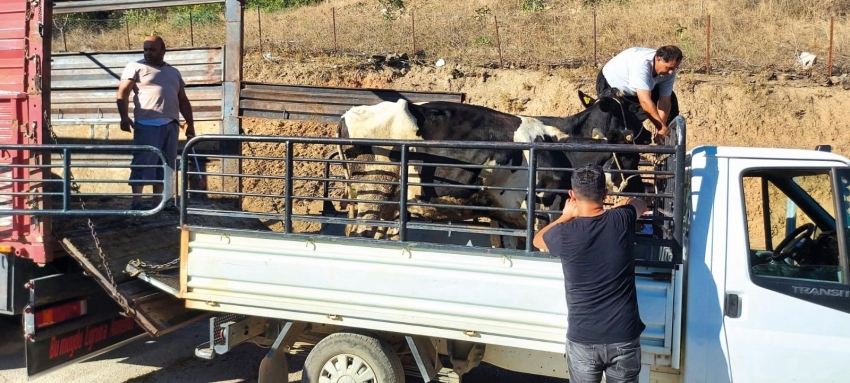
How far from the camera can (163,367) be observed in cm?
614

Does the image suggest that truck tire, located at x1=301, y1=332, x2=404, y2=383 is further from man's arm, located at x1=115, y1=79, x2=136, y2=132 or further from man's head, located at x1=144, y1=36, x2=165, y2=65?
man's head, located at x1=144, y1=36, x2=165, y2=65

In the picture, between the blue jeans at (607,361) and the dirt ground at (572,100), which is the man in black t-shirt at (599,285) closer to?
the blue jeans at (607,361)

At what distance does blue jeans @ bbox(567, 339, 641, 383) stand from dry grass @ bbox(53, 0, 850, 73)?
436 inches

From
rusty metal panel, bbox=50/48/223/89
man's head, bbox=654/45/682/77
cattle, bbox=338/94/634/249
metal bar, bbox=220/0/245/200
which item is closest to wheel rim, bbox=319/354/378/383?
cattle, bbox=338/94/634/249

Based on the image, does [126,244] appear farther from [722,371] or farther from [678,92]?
[678,92]

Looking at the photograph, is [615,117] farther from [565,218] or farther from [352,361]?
[352,361]

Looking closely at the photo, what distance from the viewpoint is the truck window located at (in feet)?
12.3

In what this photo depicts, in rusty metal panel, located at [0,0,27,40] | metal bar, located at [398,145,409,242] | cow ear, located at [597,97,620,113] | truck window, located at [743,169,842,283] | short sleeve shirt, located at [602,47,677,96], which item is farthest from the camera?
cow ear, located at [597,97,620,113]

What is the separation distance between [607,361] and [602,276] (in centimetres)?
44

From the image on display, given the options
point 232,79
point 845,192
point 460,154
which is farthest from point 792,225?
point 232,79

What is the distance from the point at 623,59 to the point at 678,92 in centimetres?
735

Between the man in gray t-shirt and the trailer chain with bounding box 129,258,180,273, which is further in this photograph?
the man in gray t-shirt

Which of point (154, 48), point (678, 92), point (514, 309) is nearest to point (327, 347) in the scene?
point (514, 309)

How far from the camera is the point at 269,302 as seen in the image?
14.1ft
